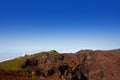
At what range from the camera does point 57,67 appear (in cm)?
12025

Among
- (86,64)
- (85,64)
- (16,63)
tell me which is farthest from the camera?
(86,64)

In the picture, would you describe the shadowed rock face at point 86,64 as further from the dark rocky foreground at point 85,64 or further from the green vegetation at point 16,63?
the green vegetation at point 16,63

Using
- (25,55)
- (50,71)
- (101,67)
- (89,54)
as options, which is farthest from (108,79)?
(25,55)

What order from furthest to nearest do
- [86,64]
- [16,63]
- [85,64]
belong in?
[86,64], [85,64], [16,63]

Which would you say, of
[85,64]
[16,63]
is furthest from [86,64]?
[16,63]

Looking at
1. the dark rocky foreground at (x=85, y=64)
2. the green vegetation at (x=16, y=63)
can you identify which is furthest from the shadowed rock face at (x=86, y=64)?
the green vegetation at (x=16, y=63)

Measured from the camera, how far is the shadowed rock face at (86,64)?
404ft

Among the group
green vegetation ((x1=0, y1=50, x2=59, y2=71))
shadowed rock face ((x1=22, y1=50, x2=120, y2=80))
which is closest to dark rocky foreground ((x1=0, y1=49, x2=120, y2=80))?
shadowed rock face ((x1=22, y1=50, x2=120, y2=80))

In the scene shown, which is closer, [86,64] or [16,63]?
[16,63]

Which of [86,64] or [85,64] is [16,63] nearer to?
[85,64]

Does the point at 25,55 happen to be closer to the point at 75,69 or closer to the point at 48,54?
the point at 48,54

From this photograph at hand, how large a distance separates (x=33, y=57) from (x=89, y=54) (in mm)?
62931

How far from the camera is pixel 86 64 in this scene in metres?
164

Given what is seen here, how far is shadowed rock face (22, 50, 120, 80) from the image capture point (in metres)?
123
